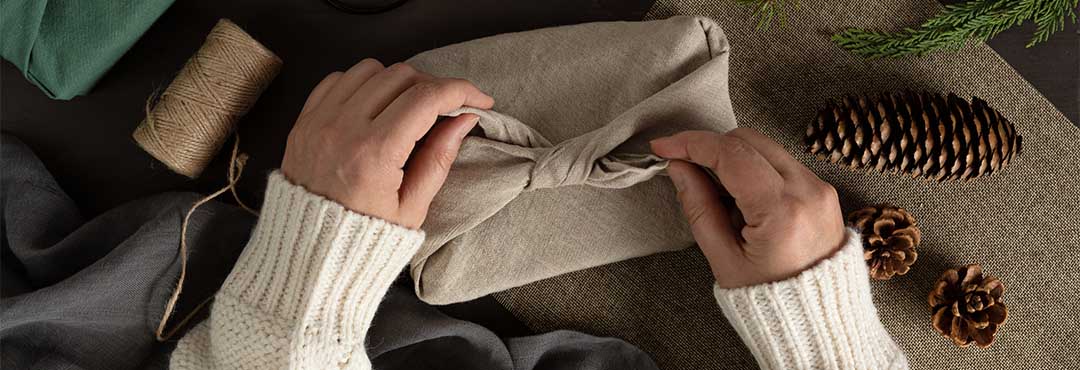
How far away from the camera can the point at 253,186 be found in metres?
1.01

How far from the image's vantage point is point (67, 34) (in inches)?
35.6

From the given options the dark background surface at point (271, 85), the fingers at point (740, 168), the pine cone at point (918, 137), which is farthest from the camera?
the dark background surface at point (271, 85)

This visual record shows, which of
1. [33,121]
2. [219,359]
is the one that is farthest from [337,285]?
[33,121]

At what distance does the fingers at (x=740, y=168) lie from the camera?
2.53 feet

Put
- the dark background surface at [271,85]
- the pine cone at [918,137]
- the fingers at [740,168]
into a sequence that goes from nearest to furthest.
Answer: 1. the fingers at [740,168]
2. the pine cone at [918,137]
3. the dark background surface at [271,85]

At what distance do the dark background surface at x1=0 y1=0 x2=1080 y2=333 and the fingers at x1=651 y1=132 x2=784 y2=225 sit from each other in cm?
31

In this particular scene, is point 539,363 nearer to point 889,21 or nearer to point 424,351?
point 424,351

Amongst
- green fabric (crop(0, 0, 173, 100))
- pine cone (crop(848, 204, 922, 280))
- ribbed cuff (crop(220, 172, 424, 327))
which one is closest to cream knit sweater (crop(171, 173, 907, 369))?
ribbed cuff (crop(220, 172, 424, 327))

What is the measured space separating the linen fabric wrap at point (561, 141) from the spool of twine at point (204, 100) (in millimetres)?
232

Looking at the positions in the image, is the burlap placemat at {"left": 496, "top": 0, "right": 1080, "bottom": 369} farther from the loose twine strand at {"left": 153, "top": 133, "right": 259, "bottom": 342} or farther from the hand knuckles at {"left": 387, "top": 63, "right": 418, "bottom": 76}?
the loose twine strand at {"left": 153, "top": 133, "right": 259, "bottom": 342}

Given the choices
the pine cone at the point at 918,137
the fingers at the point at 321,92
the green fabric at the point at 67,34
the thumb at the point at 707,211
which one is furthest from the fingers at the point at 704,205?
the green fabric at the point at 67,34

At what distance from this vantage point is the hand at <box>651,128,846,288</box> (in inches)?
30.4

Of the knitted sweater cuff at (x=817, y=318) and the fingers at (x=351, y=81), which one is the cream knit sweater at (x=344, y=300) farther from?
the fingers at (x=351, y=81)

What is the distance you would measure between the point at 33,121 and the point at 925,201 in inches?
51.0
